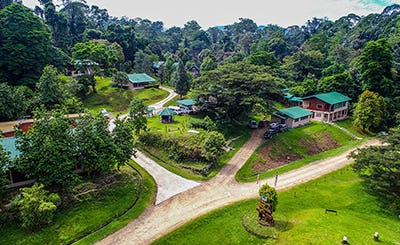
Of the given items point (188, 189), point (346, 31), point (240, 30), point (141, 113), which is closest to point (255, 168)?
point (188, 189)

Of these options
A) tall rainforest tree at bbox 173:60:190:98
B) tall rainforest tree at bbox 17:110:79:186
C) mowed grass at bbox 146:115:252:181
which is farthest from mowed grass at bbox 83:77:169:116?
tall rainforest tree at bbox 17:110:79:186

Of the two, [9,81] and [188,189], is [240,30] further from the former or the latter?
[188,189]

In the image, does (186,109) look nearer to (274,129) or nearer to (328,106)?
(274,129)

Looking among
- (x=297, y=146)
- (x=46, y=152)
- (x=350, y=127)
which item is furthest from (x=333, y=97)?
(x=46, y=152)

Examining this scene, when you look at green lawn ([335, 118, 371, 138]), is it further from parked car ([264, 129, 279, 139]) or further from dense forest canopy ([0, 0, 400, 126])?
parked car ([264, 129, 279, 139])

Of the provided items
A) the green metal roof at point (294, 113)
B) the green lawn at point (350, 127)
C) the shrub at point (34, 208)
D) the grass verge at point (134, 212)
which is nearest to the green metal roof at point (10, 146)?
the shrub at point (34, 208)

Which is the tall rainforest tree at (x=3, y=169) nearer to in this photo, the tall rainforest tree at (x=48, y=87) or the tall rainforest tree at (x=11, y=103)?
the tall rainforest tree at (x=11, y=103)
